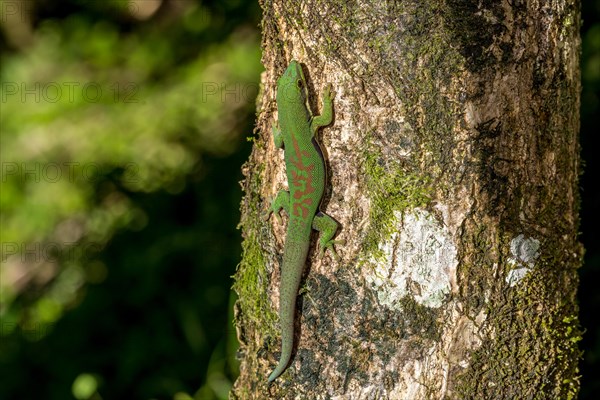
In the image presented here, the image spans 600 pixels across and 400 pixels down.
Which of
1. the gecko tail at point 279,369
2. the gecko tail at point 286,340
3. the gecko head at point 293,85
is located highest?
the gecko head at point 293,85

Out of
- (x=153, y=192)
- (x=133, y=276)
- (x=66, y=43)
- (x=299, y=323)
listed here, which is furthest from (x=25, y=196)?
(x=299, y=323)

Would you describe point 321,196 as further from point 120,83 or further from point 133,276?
point 120,83

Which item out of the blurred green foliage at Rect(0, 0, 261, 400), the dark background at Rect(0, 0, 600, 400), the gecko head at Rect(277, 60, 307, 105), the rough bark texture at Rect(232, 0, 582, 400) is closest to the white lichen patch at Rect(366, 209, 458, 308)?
the rough bark texture at Rect(232, 0, 582, 400)

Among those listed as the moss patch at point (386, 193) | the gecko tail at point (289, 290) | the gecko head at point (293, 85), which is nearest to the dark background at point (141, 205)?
the gecko tail at point (289, 290)

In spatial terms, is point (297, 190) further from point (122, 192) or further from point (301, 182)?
point (122, 192)

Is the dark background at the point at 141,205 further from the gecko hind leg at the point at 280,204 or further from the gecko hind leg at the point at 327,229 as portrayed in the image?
the gecko hind leg at the point at 327,229

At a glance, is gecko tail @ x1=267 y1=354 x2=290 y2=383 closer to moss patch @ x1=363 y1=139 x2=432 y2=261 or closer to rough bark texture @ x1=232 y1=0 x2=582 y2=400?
rough bark texture @ x1=232 y1=0 x2=582 y2=400

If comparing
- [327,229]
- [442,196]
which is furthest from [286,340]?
[442,196]
